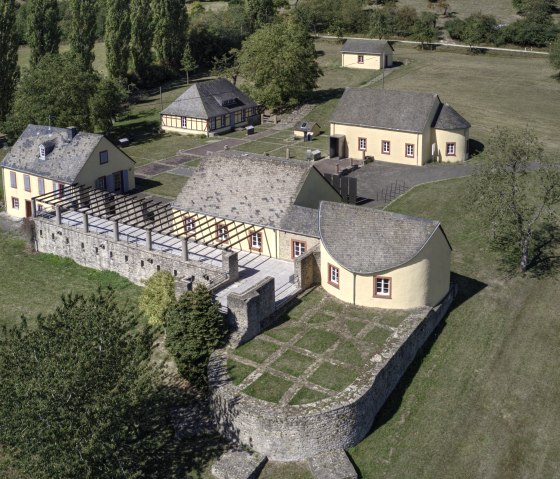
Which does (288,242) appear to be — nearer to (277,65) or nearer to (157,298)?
(157,298)

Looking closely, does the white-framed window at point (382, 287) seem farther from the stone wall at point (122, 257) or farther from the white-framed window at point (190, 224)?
the white-framed window at point (190, 224)

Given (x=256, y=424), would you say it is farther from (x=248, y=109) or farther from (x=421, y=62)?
(x=421, y=62)

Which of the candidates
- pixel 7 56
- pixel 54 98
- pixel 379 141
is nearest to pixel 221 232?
pixel 379 141

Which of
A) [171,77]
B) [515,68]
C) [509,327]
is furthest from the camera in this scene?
[171,77]

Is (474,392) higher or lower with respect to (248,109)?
lower

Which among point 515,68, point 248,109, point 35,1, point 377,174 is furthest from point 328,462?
point 515,68

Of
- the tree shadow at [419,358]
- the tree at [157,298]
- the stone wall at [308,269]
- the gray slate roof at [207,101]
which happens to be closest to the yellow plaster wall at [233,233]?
the stone wall at [308,269]
